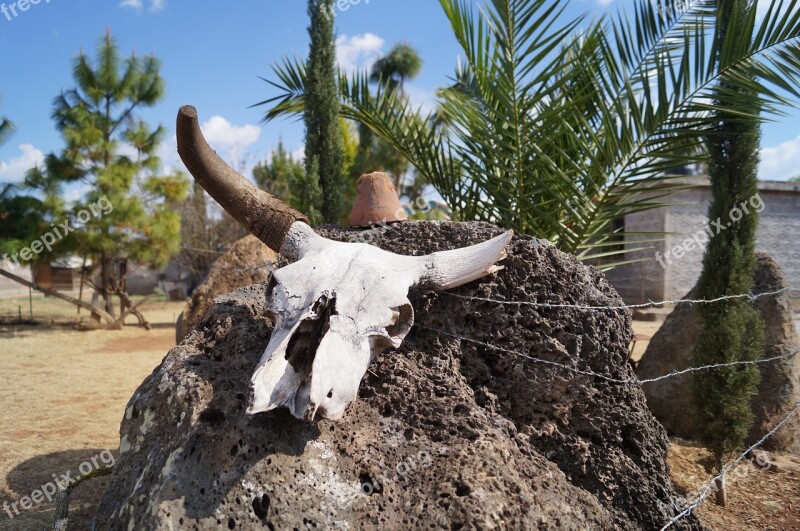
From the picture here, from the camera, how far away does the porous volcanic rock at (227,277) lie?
19.4ft

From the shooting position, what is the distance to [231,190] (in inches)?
96.2

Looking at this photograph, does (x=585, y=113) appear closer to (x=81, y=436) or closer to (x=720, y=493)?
(x=720, y=493)

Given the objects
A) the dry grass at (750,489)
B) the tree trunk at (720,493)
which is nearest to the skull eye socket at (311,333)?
the dry grass at (750,489)

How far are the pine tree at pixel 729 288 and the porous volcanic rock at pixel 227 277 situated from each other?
3981 millimetres

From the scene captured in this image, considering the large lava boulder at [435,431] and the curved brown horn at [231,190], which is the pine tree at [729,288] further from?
the curved brown horn at [231,190]

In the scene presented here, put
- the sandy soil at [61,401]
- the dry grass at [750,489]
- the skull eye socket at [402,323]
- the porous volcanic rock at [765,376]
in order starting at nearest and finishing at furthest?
the skull eye socket at [402,323] < the dry grass at [750,489] < the sandy soil at [61,401] < the porous volcanic rock at [765,376]

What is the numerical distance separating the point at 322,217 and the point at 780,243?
449 inches

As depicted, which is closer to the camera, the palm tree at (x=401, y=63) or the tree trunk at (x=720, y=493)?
the tree trunk at (x=720, y=493)

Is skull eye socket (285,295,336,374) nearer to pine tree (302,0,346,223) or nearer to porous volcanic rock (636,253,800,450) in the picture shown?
porous volcanic rock (636,253,800,450)

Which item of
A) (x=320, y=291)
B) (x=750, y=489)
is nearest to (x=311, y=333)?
(x=320, y=291)

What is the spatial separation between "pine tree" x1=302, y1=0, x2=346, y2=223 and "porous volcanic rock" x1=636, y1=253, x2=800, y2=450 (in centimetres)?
378

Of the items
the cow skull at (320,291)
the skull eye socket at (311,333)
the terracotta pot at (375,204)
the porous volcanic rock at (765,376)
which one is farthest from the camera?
the porous volcanic rock at (765,376)

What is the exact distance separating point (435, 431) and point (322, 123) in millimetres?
4730

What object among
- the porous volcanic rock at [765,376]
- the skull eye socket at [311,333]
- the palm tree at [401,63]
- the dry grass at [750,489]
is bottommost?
the dry grass at [750,489]
